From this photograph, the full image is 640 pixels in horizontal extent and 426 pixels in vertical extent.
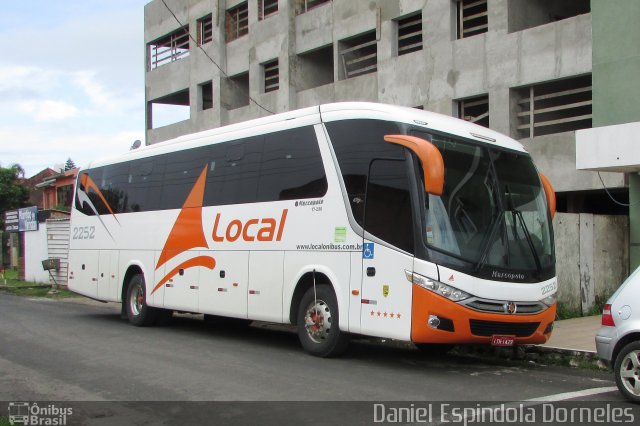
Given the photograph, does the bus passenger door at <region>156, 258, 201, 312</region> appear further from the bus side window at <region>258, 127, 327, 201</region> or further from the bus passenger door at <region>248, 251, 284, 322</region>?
the bus side window at <region>258, 127, 327, 201</region>

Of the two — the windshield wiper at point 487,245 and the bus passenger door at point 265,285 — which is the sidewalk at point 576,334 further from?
the bus passenger door at point 265,285

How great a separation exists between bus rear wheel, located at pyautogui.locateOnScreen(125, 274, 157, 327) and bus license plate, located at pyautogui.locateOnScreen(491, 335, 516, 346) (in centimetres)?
814

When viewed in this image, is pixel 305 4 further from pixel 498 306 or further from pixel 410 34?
pixel 498 306

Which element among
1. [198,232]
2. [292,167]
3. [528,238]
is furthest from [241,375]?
[198,232]

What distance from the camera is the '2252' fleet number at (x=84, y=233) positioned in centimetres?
1681

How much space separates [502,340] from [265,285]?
4.10 m

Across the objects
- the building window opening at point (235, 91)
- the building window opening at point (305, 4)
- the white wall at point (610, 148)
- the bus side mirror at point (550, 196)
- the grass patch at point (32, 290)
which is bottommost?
the grass patch at point (32, 290)

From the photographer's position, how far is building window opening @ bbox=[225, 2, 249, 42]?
32.6m

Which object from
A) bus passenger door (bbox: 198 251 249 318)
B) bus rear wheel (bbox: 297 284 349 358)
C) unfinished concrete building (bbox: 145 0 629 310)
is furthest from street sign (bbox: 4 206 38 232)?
bus rear wheel (bbox: 297 284 349 358)

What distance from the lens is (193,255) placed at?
13375 mm

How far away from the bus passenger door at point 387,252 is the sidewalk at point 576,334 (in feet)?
10.4

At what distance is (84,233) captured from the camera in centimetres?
1720

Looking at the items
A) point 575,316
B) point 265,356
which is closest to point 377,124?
point 265,356

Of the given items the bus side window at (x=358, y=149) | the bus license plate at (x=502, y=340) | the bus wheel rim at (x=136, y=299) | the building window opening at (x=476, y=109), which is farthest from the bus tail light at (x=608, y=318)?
the building window opening at (x=476, y=109)
